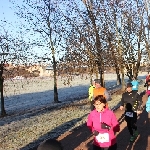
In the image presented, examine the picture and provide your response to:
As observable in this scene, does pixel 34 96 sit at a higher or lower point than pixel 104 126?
lower

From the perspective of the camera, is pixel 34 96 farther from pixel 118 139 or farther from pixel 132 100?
pixel 132 100

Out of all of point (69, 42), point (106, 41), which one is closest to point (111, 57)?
point (106, 41)

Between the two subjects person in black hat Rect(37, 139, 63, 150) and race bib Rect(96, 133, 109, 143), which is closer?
person in black hat Rect(37, 139, 63, 150)

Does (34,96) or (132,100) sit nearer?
(132,100)

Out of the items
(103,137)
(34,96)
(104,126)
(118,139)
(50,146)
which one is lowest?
(34,96)

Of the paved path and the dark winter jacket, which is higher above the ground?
the dark winter jacket

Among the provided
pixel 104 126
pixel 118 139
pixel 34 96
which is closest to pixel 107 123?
pixel 104 126

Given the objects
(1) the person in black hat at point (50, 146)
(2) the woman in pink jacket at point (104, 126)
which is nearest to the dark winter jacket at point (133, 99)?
(2) the woman in pink jacket at point (104, 126)

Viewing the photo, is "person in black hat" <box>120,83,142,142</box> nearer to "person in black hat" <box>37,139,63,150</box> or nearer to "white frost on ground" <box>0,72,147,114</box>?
"person in black hat" <box>37,139,63,150</box>

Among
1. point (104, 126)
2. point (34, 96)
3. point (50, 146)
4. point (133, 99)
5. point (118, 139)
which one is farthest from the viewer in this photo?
point (34, 96)

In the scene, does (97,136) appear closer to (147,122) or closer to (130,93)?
(130,93)

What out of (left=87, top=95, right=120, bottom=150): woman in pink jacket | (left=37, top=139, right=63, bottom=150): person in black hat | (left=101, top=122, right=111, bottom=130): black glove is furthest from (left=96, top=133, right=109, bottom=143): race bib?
(left=37, top=139, right=63, bottom=150): person in black hat

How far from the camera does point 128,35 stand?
33156mm

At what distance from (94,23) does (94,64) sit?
3.39 metres
